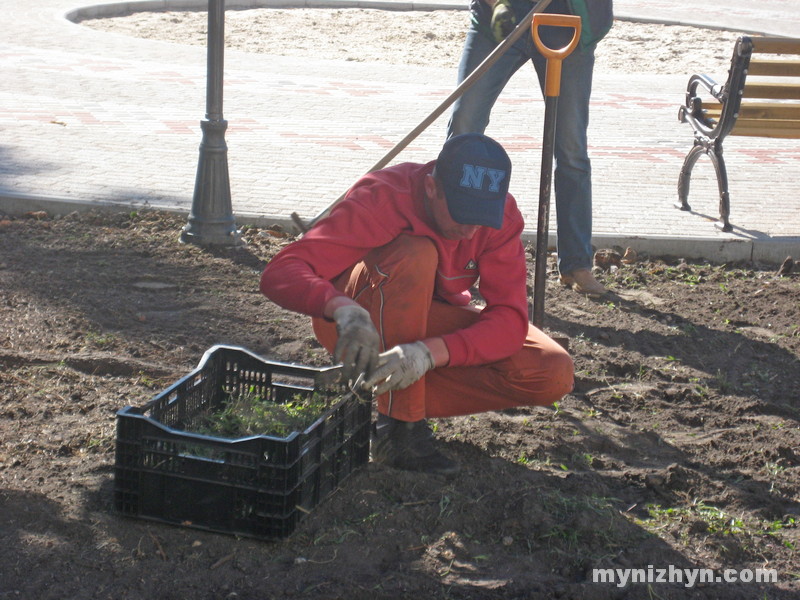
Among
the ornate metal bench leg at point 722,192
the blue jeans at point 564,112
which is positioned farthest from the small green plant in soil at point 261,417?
the ornate metal bench leg at point 722,192

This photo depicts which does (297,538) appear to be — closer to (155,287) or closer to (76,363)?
(76,363)

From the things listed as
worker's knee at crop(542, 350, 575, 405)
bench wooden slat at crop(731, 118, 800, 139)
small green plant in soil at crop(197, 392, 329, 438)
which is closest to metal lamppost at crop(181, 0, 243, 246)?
small green plant in soil at crop(197, 392, 329, 438)

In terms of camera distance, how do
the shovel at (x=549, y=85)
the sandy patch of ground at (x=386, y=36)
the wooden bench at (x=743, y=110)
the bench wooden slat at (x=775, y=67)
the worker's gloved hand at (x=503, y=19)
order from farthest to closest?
1. the sandy patch of ground at (x=386, y=36)
2. the bench wooden slat at (x=775, y=67)
3. the wooden bench at (x=743, y=110)
4. the worker's gloved hand at (x=503, y=19)
5. the shovel at (x=549, y=85)

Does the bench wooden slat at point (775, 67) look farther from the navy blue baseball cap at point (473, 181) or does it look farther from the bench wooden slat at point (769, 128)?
the navy blue baseball cap at point (473, 181)

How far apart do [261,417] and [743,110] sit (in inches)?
192

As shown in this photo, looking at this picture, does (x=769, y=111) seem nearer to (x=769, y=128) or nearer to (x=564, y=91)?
(x=769, y=128)

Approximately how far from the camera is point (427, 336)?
11.8 feet

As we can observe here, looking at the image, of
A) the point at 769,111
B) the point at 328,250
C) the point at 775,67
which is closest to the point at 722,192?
the point at 769,111

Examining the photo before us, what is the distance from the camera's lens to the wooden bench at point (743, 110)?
6.61 meters

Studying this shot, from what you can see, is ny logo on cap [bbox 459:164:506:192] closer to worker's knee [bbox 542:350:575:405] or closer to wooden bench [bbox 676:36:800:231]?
worker's knee [bbox 542:350:575:405]

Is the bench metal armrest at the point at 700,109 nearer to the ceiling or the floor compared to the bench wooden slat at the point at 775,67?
nearer to the floor

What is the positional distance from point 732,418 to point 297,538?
2037mm

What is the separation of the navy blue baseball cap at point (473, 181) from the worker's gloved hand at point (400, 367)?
44 centimetres

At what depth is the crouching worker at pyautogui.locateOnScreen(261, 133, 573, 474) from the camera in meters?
3.21
